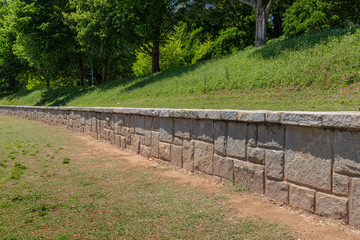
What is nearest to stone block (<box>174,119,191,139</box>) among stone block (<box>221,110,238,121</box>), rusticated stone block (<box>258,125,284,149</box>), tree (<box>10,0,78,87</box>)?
stone block (<box>221,110,238,121</box>)

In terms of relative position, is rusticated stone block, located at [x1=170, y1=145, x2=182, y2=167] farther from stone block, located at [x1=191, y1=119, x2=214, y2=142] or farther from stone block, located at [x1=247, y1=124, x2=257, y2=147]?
stone block, located at [x1=247, y1=124, x2=257, y2=147]

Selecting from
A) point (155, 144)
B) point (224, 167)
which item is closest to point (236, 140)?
point (224, 167)

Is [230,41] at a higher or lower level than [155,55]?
higher

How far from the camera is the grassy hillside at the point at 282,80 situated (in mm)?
8250

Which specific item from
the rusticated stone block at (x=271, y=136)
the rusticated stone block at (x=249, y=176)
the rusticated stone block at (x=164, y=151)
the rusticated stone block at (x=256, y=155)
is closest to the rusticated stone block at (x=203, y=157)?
the rusticated stone block at (x=249, y=176)

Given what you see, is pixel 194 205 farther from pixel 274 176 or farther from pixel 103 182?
pixel 103 182

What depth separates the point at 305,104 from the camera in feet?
25.2

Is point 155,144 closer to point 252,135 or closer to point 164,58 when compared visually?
point 252,135

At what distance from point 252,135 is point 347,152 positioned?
1.33m

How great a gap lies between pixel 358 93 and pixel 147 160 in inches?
224

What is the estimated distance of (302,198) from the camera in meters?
3.52

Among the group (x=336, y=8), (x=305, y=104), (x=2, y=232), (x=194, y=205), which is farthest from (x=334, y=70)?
(x=336, y=8)

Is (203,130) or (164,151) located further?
(164,151)

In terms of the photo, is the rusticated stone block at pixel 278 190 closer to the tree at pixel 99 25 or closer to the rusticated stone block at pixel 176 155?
the rusticated stone block at pixel 176 155
